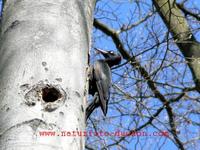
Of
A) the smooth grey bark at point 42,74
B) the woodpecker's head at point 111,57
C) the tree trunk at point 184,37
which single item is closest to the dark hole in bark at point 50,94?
the smooth grey bark at point 42,74

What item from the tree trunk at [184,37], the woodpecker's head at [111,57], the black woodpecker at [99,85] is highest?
the tree trunk at [184,37]

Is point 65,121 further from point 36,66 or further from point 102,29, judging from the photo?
point 102,29

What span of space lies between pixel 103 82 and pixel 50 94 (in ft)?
1.68

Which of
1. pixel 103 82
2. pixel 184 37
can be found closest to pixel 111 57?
pixel 103 82

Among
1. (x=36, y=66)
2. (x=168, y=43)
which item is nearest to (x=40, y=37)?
(x=36, y=66)

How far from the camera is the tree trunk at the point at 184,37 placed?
12.0 feet

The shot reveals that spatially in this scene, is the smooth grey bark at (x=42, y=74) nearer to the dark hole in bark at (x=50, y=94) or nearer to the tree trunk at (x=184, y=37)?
the dark hole in bark at (x=50, y=94)

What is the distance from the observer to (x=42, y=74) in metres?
1.18

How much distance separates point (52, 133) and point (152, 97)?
104 inches

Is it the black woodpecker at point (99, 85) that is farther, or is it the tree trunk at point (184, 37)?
the tree trunk at point (184, 37)

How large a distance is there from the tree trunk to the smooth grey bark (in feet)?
7.74

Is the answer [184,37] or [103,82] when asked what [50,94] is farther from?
[184,37]

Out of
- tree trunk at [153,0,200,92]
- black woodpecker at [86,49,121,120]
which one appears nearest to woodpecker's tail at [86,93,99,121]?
black woodpecker at [86,49,121,120]

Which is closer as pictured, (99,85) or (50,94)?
(50,94)
